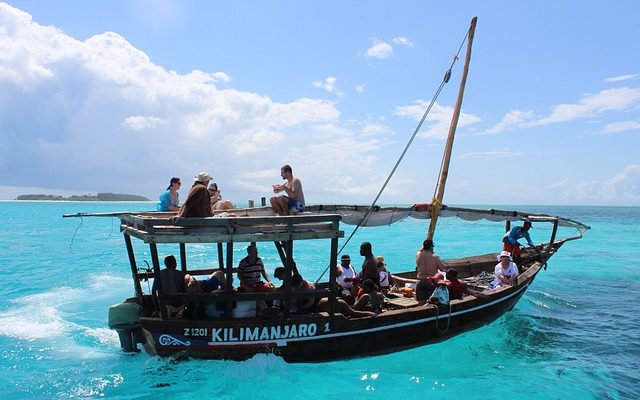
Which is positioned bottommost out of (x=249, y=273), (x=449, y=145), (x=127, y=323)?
(x=127, y=323)

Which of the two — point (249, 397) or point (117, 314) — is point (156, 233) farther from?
point (249, 397)

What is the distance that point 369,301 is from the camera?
9703 mm

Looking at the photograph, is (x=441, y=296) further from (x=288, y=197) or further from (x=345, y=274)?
(x=288, y=197)

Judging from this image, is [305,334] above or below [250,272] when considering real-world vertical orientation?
below

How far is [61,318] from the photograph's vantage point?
14.2m

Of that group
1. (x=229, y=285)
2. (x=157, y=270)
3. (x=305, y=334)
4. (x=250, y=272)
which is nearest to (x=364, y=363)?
(x=305, y=334)

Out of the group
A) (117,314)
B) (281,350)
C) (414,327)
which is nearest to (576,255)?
(414,327)

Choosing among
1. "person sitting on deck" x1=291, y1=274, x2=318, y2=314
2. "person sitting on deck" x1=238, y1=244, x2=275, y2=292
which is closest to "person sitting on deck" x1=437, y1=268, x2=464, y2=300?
"person sitting on deck" x1=291, y1=274, x2=318, y2=314

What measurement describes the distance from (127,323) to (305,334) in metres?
3.52

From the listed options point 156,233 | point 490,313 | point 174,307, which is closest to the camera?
point 156,233

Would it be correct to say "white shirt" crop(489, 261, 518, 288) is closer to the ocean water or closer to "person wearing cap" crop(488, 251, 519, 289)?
"person wearing cap" crop(488, 251, 519, 289)

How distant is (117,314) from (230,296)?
2.33m

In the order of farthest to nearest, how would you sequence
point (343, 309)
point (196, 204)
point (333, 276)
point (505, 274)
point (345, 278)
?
point (505, 274) → point (345, 278) → point (343, 309) → point (333, 276) → point (196, 204)

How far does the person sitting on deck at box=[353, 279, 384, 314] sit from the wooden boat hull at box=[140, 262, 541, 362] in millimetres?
333
